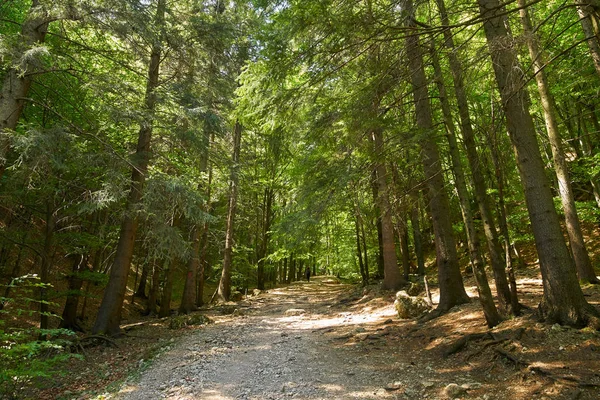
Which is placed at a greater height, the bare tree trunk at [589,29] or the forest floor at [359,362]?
the bare tree trunk at [589,29]

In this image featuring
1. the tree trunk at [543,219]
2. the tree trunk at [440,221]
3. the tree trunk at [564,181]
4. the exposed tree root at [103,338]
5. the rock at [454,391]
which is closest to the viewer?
the rock at [454,391]

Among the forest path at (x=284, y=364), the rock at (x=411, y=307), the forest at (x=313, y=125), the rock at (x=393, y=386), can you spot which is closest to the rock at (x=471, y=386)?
the forest path at (x=284, y=364)

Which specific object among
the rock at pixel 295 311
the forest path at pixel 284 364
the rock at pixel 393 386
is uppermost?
the rock at pixel 295 311

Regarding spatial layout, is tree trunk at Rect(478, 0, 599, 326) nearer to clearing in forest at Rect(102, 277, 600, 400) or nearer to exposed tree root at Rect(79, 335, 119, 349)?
clearing in forest at Rect(102, 277, 600, 400)

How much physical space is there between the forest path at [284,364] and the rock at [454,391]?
41 centimetres

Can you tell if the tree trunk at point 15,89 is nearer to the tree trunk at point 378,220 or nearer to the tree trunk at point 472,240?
the tree trunk at point 378,220

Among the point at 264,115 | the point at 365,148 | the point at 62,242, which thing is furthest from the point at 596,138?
the point at 62,242

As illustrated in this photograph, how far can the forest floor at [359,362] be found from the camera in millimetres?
4371

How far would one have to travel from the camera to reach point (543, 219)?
5508mm

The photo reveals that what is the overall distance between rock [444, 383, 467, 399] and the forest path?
407 millimetres

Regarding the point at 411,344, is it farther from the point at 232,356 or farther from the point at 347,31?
the point at 347,31

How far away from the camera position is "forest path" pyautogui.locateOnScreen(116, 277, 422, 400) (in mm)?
4961

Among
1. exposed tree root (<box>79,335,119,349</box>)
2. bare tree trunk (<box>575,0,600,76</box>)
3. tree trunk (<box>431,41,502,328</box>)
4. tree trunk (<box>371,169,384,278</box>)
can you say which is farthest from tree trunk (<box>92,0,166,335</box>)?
bare tree trunk (<box>575,0,600,76</box>)

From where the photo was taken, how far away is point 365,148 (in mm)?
7773
